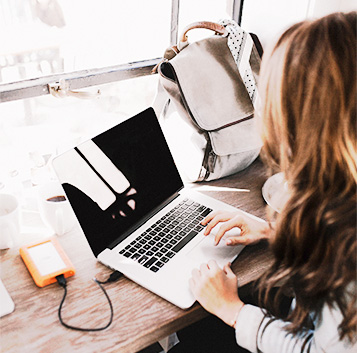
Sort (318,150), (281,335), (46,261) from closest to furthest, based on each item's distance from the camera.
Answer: (318,150), (281,335), (46,261)

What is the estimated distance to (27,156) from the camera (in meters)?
1.29

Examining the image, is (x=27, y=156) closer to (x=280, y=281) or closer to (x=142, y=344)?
(x=142, y=344)

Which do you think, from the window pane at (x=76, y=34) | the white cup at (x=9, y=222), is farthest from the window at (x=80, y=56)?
the white cup at (x=9, y=222)

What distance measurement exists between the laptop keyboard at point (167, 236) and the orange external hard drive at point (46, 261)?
0.12 metres

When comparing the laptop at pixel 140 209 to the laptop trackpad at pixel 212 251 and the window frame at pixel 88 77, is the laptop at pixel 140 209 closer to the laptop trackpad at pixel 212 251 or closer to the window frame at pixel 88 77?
the laptop trackpad at pixel 212 251

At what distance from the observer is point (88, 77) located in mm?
1264

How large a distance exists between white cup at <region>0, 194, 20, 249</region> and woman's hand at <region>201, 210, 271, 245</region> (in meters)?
0.42

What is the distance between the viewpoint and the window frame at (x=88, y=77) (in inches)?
45.1

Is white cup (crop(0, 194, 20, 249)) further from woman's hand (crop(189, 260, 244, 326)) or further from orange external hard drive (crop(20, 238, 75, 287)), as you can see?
woman's hand (crop(189, 260, 244, 326))

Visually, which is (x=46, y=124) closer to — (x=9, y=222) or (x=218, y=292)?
(x=9, y=222)

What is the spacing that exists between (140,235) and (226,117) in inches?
16.8

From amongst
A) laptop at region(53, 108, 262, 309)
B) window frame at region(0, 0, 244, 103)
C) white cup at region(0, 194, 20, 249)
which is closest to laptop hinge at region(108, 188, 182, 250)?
laptop at region(53, 108, 262, 309)

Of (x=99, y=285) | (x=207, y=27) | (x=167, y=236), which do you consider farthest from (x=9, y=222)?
(x=207, y=27)

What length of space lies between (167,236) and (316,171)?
42 centimetres
